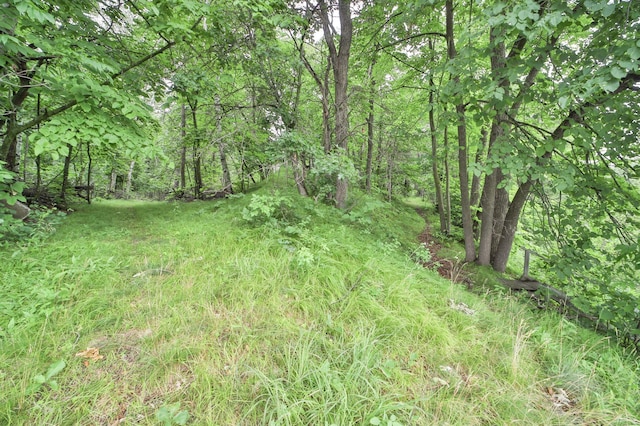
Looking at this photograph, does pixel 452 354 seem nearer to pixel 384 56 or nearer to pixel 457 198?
pixel 384 56

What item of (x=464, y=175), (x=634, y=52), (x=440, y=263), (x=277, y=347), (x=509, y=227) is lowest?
(x=440, y=263)

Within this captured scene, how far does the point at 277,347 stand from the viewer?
1864 mm

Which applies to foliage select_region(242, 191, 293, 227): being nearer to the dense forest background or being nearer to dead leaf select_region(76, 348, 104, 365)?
the dense forest background

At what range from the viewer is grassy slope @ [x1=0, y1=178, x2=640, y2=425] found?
4.91ft

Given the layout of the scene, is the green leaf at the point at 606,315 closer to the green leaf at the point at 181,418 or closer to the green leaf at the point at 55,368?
the green leaf at the point at 181,418

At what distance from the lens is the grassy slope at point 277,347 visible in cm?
150

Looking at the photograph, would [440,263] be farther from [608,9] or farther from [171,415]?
[171,415]

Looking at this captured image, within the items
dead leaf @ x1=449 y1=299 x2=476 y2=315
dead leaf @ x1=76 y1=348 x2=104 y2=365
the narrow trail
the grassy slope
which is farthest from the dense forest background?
dead leaf @ x1=76 y1=348 x2=104 y2=365

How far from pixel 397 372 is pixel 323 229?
254 centimetres

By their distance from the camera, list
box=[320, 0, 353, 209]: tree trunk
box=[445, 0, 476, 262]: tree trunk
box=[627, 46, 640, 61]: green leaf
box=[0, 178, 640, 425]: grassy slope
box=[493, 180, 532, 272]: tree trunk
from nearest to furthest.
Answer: box=[0, 178, 640, 425]: grassy slope < box=[627, 46, 640, 61]: green leaf < box=[493, 180, 532, 272]: tree trunk < box=[320, 0, 353, 209]: tree trunk < box=[445, 0, 476, 262]: tree trunk

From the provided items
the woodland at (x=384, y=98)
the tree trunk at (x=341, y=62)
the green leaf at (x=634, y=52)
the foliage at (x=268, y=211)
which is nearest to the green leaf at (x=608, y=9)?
the woodland at (x=384, y=98)


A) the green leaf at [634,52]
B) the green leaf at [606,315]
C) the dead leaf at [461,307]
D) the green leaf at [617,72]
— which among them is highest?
the green leaf at [634,52]

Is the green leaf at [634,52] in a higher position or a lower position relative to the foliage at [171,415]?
higher

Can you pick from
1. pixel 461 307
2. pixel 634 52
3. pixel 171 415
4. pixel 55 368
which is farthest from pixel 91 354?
A: pixel 634 52
